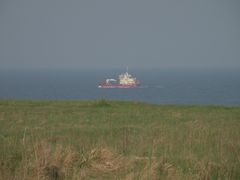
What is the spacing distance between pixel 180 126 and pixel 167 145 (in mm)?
6967

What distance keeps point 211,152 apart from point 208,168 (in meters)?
3.15

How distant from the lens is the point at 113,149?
14.5 meters

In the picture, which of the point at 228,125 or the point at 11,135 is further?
the point at 228,125

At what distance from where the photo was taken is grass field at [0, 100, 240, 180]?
11.5 m

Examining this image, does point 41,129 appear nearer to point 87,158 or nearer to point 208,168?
point 87,158

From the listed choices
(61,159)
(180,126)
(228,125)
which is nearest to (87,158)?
(61,159)

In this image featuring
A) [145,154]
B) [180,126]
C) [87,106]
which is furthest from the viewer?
[87,106]

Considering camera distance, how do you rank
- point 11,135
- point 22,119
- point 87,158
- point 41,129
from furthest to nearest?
1. point 22,119
2. point 41,129
3. point 11,135
4. point 87,158

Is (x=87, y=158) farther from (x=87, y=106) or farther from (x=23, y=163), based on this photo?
(x=87, y=106)

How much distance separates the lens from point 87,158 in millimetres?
12609

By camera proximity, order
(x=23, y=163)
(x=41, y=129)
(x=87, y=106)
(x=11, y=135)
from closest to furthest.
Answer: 1. (x=23, y=163)
2. (x=11, y=135)
3. (x=41, y=129)
4. (x=87, y=106)

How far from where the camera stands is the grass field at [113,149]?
1151 cm

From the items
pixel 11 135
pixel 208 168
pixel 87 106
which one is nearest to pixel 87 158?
pixel 208 168

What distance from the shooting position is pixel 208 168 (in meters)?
12.1
